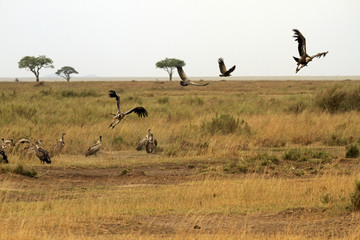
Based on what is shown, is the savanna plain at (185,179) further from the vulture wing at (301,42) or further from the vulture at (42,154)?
the vulture wing at (301,42)

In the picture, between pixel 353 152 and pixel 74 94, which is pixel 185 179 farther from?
pixel 74 94

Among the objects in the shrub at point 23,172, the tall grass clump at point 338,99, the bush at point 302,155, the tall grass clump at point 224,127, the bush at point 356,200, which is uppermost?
the tall grass clump at point 338,99

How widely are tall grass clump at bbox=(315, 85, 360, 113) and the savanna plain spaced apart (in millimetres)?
208

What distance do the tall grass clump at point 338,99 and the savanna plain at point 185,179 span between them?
208mm

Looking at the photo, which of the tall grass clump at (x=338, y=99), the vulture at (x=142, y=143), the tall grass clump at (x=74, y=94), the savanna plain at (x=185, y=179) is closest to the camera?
the savanna plain at (x=185, y=179)

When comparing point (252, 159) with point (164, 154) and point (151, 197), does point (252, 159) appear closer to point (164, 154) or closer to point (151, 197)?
point (164, 154)

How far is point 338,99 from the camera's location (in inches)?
1016

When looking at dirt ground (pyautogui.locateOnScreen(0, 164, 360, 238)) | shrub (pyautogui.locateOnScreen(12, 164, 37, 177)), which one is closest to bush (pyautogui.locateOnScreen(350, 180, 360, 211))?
dirt ground (pyautogui.locateOnScreen(0, 164, 360, 238))

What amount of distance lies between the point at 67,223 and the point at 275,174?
6.56 meters

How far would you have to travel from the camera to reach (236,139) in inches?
727

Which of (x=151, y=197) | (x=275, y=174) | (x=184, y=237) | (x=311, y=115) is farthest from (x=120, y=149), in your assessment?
(x=184, y=237)

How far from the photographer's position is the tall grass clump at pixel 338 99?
25734 mm

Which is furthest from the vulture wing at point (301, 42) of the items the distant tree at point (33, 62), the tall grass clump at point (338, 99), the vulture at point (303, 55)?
the distant tree at point (33, 62)

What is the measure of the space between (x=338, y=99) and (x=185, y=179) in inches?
575
